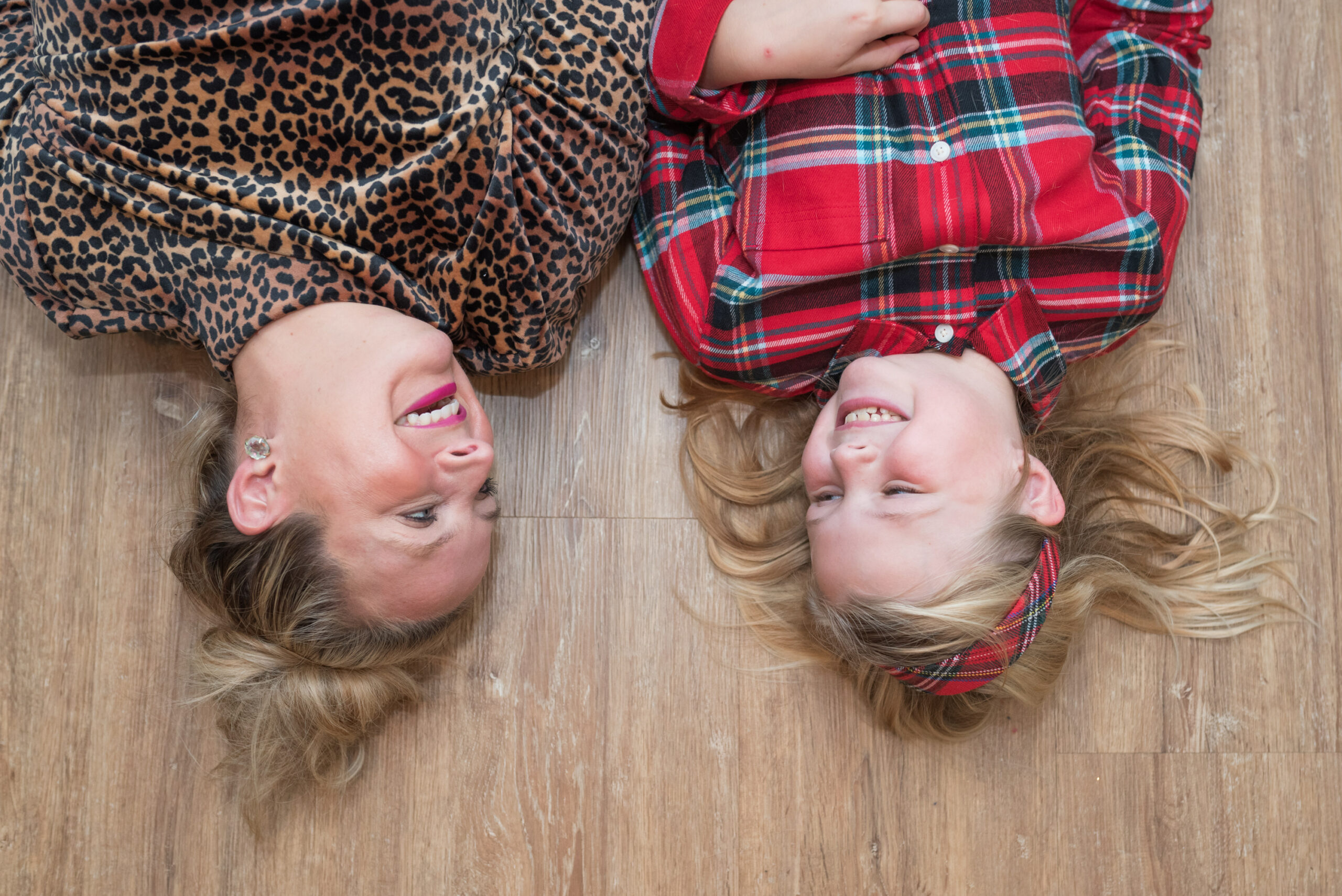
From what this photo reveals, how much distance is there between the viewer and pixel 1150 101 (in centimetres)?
124

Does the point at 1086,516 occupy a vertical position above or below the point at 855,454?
below

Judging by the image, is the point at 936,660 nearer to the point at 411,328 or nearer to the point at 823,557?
the point at 823,557

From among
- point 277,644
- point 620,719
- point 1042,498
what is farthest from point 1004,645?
point 277,644

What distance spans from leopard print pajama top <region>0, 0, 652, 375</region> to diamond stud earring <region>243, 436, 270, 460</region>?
0.39ft

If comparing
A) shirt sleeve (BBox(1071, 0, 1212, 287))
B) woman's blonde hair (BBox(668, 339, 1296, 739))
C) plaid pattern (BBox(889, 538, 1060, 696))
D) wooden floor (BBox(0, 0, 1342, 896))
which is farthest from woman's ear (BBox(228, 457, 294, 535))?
shirt sleeve (BBox(1071, 0, 1212, 287))

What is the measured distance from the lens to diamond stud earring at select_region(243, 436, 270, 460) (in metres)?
1.06

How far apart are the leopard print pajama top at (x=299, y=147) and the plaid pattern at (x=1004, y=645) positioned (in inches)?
29.2

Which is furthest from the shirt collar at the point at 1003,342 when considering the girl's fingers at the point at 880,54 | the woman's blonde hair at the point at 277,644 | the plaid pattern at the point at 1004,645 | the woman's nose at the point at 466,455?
the woman's blonde hair at the point at 277,644

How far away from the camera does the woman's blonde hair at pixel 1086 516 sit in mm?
1278

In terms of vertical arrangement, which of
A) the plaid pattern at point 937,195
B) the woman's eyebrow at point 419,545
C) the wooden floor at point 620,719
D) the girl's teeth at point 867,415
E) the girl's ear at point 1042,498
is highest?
the plaid pattern at point 937,195

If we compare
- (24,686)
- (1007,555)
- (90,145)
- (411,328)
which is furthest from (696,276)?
(24,686)

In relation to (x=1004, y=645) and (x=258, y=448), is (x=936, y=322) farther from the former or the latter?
(x=258, y=448)

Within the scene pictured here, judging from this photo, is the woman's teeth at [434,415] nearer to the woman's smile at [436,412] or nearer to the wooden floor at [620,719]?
the woman's smile at [436,412]

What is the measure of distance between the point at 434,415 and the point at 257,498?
238 millimetres
